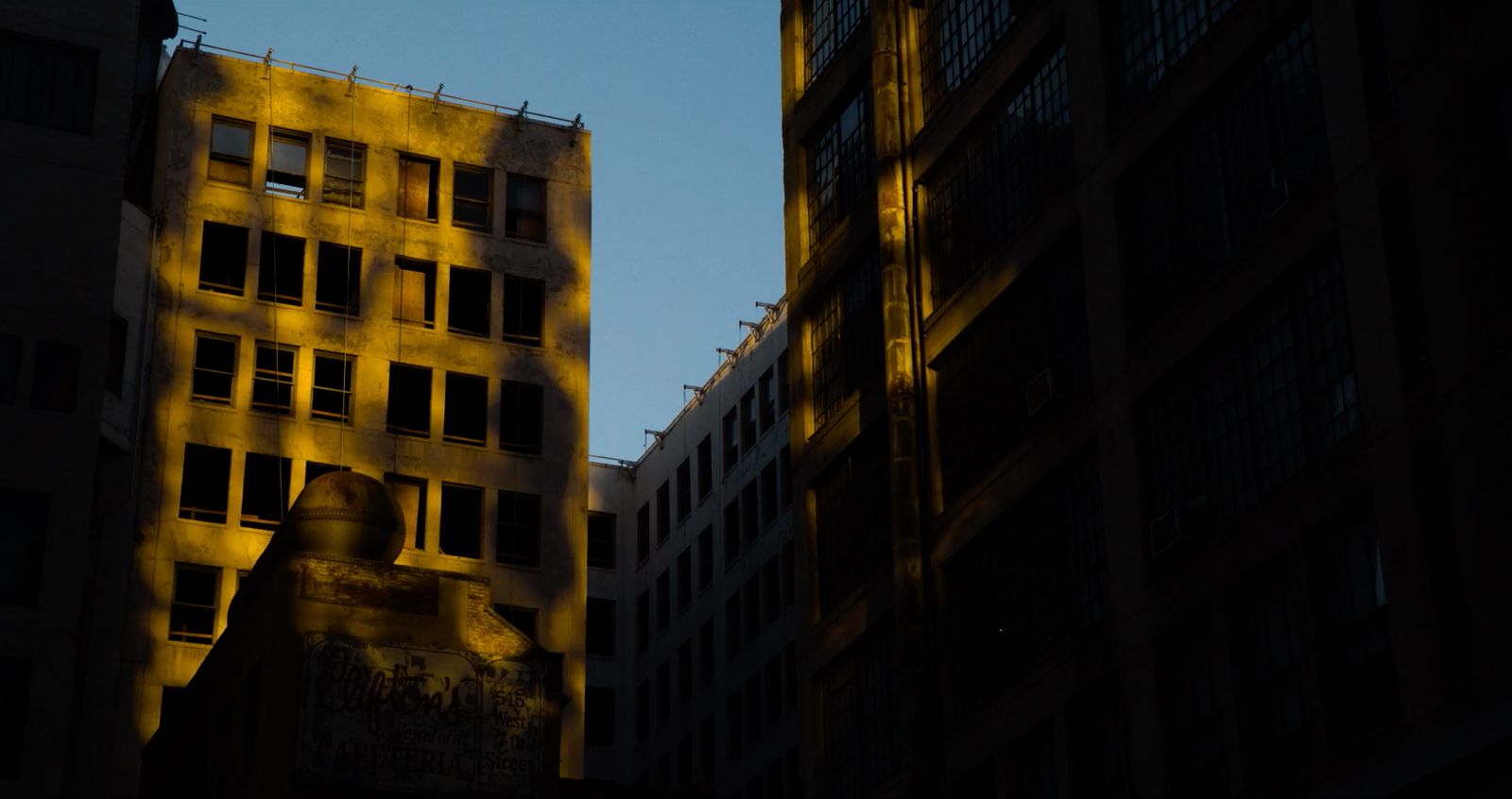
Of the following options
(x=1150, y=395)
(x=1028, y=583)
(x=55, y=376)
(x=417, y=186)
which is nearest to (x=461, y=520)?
(x=417, y=186)

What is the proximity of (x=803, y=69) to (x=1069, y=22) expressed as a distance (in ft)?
45.6

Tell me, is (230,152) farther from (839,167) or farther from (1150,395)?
(1150,395)

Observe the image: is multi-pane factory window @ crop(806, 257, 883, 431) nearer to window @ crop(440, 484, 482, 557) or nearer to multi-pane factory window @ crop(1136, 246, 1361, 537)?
multi-pane factory window @ crop(1136, 246, 1361, 537)

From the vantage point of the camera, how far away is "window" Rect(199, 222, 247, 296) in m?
70.1

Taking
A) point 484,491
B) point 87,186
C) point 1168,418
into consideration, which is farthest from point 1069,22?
point 484,491

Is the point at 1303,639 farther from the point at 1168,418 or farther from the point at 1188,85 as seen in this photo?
the point at 1188,85

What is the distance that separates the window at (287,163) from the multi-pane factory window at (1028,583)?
3282 centimetres

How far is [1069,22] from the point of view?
44875 mm

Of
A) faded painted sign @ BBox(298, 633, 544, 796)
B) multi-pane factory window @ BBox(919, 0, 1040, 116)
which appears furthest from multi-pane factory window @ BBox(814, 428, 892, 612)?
faded painted sign @ BBox(298, 633, 544, 796)

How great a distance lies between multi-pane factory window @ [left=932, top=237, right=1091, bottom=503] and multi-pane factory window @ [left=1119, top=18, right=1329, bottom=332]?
7.95 feet

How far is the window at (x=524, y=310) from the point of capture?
242 feet

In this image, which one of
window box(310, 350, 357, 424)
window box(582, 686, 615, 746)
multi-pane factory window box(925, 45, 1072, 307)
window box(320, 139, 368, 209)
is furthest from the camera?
window box(582, 686, 615, 746)

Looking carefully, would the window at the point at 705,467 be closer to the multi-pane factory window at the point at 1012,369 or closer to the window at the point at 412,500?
the window at the point at 412,500

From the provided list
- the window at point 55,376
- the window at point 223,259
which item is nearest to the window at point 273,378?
the window at point 223,259
